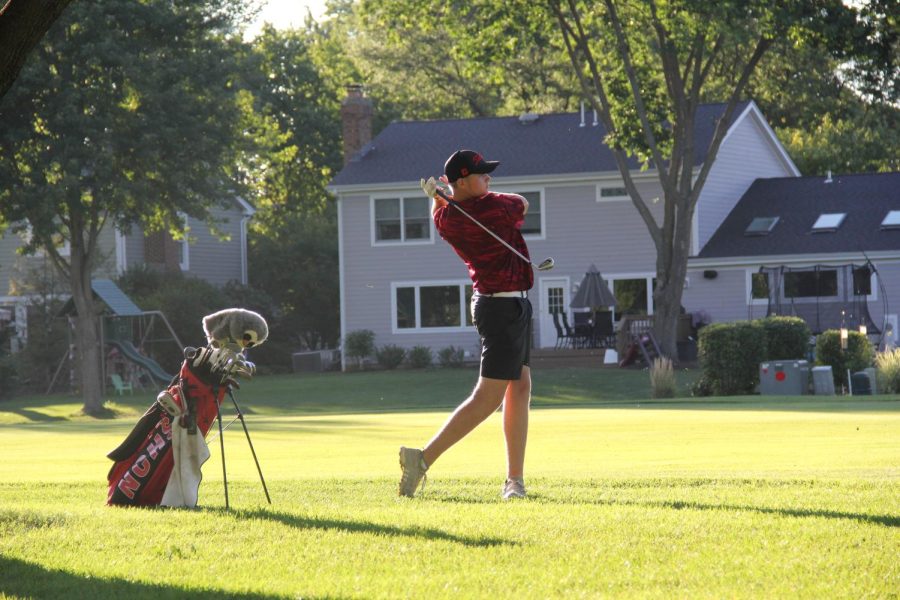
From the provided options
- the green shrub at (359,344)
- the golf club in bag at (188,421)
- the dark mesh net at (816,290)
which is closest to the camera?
the golf club in bag at (188,421)

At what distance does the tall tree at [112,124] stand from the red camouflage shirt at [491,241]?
78.0ft

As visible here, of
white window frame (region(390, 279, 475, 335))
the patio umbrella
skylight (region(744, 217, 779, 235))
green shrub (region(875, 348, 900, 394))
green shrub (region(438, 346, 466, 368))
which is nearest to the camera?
green shrub (region(875, 348, 900, 394))

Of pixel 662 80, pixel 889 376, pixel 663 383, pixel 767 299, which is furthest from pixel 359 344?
pixel 889 376

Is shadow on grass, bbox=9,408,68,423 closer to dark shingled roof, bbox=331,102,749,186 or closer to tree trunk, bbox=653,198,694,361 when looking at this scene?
dark shingled roof, bbox=331,102,749,186

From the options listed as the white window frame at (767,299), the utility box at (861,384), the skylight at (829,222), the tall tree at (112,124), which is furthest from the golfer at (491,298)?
the skylight at (829,222)

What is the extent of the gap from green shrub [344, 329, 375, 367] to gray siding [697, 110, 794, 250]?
9661 millimetres

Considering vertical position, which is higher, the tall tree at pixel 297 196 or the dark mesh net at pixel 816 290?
the tall tree at pixel 297 196

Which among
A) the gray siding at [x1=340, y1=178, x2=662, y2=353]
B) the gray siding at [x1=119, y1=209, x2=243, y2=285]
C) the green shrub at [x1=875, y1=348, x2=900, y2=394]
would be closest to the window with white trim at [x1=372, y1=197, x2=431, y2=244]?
the gray siding at [x1=340, y1=178, x2=662, y2=353]

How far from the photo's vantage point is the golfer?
310 inches

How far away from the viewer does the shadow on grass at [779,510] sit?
655cm

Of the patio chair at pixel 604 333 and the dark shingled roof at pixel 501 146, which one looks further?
the dark shingled roof at pixel 501 146

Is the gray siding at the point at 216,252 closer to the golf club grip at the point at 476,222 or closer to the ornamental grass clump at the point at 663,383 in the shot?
the ornamental grass clump at the point at 663,383

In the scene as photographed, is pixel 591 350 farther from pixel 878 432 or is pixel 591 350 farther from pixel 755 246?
pixel 878 432

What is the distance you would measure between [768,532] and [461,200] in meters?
2.70
